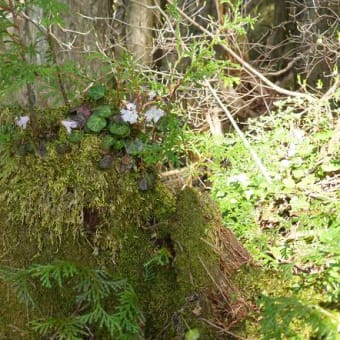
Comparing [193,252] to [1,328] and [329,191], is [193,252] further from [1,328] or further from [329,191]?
[329,191]

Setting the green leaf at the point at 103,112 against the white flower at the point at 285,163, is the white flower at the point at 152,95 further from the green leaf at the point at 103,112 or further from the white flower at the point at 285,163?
the white flower at the point at 285,163

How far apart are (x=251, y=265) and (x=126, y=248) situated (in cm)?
73

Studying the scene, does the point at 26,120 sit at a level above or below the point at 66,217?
above

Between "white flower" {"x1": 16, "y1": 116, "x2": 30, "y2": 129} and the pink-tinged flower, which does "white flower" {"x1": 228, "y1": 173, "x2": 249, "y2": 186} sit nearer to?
the pink-tinged flower

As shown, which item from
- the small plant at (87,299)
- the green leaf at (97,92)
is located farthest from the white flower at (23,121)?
the small plant at (87,299)

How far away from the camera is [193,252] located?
246 centimetres

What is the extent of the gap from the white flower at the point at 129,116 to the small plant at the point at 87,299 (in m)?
0.88

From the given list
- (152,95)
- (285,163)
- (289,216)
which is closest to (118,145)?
(152,95)

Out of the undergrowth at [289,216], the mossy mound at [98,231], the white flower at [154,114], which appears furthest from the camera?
the white flower at [154,114]

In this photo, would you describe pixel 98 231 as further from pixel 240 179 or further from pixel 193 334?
pixel 240 179

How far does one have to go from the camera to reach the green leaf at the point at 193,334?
2.23 meters

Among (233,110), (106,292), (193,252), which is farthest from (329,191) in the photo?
(233,110)

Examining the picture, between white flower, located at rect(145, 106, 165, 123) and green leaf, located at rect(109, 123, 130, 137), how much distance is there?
0.16 metres

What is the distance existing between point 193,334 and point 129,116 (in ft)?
4.10
